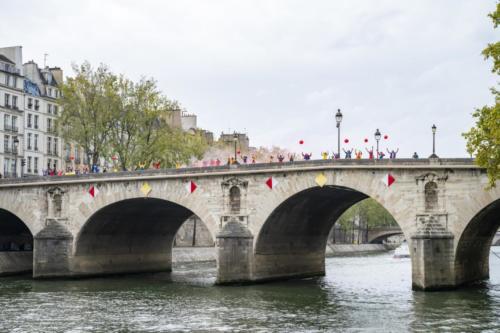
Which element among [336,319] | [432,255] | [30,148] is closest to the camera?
[336,319]

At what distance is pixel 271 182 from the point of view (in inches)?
2021

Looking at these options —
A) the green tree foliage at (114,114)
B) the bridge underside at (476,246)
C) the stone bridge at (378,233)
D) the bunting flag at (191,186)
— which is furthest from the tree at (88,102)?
the stone bridge at (378,233)

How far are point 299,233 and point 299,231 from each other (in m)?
0.27

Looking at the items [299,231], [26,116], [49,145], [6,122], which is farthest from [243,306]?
[49,145]

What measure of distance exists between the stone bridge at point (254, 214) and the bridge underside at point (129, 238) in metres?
0.10

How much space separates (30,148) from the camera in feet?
293

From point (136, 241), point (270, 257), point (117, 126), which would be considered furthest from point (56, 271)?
point (117, 126)

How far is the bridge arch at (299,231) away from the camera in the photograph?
171 ft

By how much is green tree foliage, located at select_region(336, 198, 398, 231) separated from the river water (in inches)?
2544

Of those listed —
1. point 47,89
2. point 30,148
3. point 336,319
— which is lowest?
point 336,319

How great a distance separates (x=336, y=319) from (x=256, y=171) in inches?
655

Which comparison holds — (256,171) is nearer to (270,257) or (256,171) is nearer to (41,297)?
(270,257)

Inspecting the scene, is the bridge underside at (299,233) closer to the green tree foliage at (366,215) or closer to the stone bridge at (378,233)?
the green tree foliage at (366,215)

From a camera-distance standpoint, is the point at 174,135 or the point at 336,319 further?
the point at 174,135
